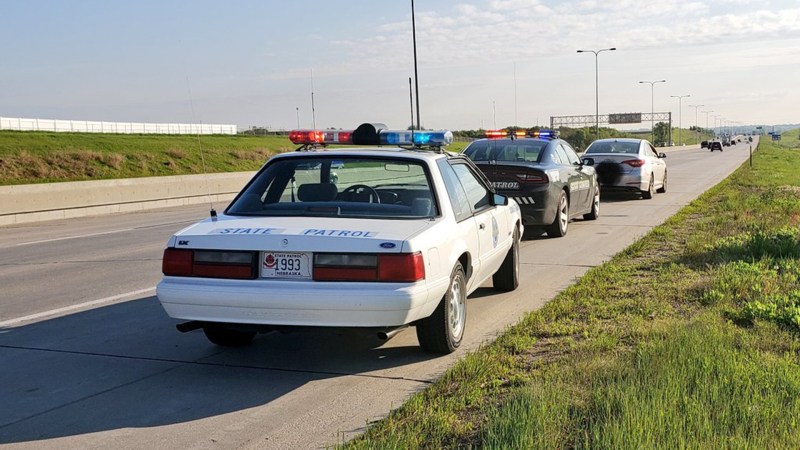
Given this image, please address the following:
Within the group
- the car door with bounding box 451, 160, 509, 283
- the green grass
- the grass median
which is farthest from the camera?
the green grass

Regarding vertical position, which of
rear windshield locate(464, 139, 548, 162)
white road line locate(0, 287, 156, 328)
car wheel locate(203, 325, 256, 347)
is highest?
Result: rear windshield locate(464, 139, 548, 162)

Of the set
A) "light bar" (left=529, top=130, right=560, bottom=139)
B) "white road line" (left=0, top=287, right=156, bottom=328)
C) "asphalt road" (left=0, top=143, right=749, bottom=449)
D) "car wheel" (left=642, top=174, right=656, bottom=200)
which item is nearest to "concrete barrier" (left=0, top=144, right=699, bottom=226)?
"light bar" (left=529, top=130, right=560, bottom=139)

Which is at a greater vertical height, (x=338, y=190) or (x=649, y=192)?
(x=338, y=190)

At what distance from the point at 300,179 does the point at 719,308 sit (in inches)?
136

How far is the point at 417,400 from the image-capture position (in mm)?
4820

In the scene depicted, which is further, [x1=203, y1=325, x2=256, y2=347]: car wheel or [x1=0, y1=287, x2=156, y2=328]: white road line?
[x1=0, y1=287, x2=156, y2=328]: white road line

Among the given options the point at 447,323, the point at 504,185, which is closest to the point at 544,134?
the point at 504,185

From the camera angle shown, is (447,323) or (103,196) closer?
(447,323)

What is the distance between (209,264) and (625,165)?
1614cm

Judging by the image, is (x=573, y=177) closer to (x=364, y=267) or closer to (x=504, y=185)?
(x=504, y=185)

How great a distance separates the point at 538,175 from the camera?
12516mm

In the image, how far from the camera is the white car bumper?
17.3 feet

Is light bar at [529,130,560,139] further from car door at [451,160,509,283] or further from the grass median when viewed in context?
car door at [451,160,509,283]

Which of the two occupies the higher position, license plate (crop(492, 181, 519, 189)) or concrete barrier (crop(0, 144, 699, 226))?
license plate (crop(492, 181, 519, 189))
